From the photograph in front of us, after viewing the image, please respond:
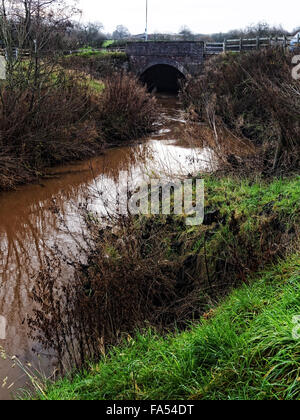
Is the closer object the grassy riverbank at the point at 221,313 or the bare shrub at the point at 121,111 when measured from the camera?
the grassy riverbank at the point at 221,313

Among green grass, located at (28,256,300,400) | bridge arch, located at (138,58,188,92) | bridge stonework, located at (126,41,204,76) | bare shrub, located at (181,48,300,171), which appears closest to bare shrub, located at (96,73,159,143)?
bare shrub, located at (181,48,300,171)

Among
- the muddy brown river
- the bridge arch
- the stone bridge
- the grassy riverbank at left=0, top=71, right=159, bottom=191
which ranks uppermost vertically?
the stone bridge

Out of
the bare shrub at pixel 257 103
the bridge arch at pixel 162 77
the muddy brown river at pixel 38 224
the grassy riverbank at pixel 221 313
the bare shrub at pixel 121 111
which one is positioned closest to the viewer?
the grassy riverbank at pixel 221 313

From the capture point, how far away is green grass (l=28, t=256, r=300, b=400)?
282cm

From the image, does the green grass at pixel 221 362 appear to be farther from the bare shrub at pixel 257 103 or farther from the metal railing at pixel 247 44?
the metal railing at pixel 247 44

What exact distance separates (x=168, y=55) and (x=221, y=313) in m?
24.8

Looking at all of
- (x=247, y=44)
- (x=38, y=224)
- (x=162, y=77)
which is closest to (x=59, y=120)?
(x=38, y=224)

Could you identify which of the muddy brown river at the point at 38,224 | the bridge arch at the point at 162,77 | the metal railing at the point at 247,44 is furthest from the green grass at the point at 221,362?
the bridge arch at the point at 162,77

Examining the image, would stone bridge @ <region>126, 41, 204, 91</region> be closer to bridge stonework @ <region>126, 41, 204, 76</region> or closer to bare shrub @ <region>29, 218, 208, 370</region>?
bridge stonework @ <region>126, 41, 204, 76</region>

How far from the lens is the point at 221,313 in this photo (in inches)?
152

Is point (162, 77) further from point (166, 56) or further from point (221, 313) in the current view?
point (221, 313)

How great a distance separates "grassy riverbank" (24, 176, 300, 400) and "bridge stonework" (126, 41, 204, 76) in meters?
20.8

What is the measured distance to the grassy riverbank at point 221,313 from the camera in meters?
2.93

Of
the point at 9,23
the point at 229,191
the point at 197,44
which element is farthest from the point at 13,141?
the point at 197,44
